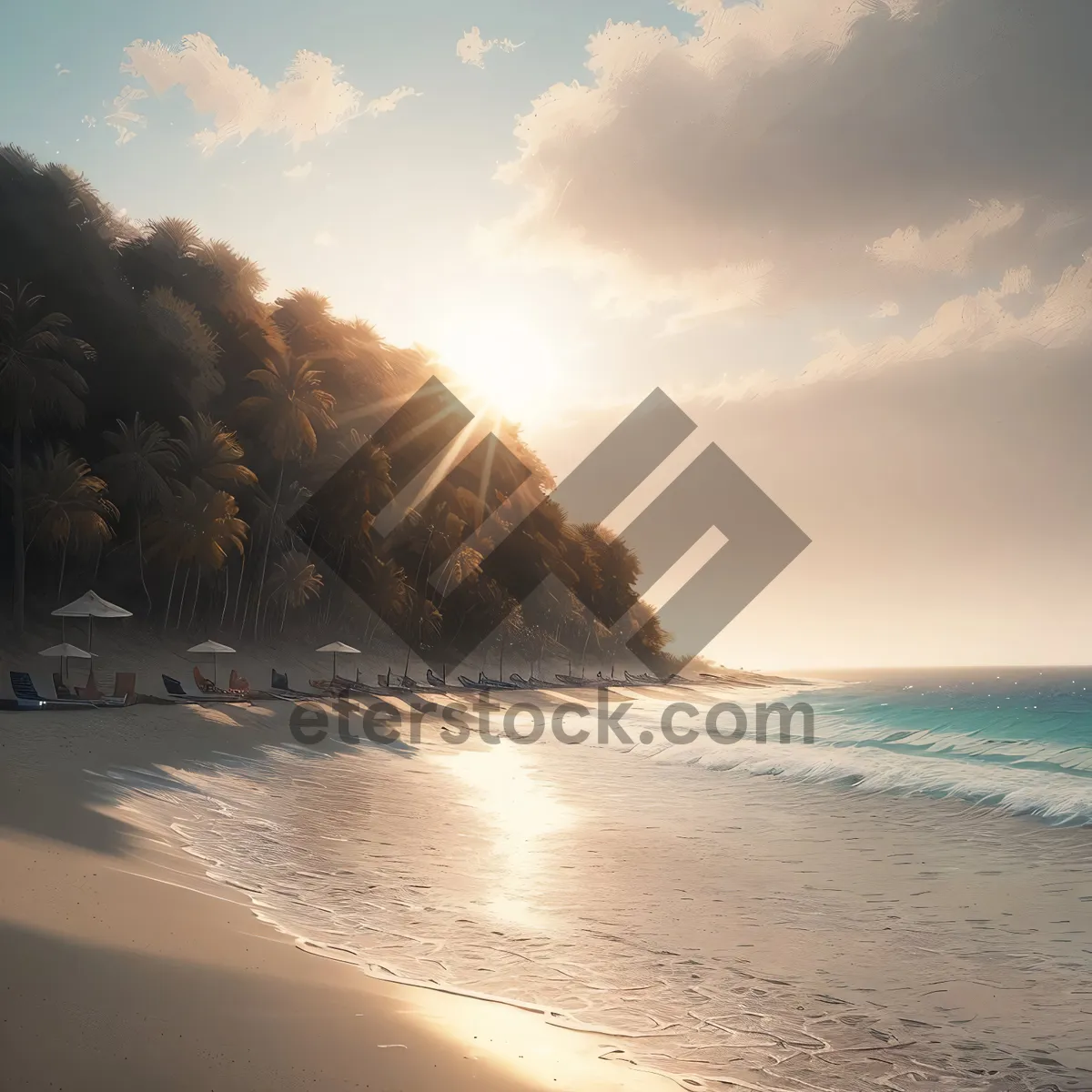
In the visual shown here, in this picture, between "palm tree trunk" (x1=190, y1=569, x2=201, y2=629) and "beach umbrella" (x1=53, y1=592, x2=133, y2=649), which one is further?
"palm tree trunk" (x1=190, y1=569, x2=201, y2=629)

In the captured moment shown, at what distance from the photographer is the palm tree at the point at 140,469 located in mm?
35000

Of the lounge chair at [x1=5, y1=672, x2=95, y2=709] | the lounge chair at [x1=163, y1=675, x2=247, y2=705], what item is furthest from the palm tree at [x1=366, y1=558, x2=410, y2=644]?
the lounge chair at [x1=5, y1=672, x2=95, y2=709]

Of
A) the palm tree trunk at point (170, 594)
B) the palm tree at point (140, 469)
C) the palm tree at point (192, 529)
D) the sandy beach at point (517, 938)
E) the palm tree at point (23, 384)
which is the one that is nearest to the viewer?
the sandy beach at point (517, 938)

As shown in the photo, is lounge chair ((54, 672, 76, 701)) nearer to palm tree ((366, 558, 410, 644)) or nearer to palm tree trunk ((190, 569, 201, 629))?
palm tree trunk ((190, 569, 201, 629))

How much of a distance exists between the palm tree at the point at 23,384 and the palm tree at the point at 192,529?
16.3ft

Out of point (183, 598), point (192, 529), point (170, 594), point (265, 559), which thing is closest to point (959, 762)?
point (192, 529)

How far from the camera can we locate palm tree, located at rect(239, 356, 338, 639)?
43.2 metres

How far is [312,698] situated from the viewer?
96.2 ft

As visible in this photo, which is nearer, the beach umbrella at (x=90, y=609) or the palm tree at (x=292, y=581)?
the beach umbrella at (x=90, y=609)

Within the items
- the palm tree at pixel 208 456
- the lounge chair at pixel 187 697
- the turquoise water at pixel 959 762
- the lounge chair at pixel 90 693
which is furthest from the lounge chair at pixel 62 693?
the palm tree at pixel 208 456

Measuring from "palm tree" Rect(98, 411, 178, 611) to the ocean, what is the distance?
22.3m

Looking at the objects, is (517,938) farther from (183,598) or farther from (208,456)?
(208,456)

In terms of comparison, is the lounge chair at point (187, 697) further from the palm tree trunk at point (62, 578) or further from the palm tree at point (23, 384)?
the palm tree trunk at point (62, 578)

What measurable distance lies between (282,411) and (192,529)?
10626 mm
